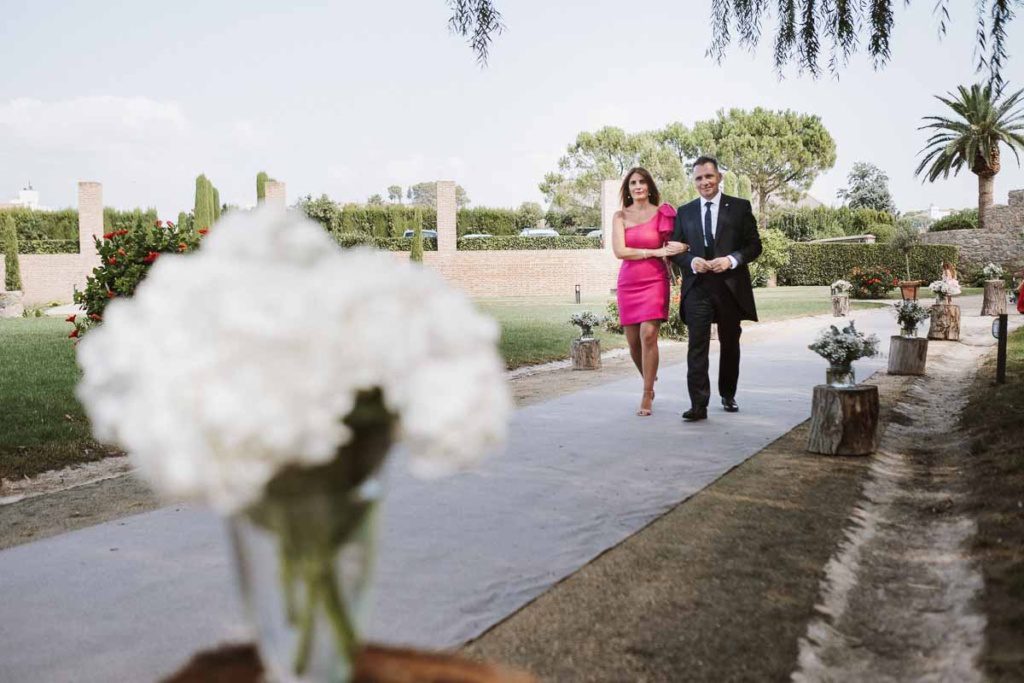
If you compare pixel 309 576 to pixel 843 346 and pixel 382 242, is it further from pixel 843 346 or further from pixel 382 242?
pixel 382 242

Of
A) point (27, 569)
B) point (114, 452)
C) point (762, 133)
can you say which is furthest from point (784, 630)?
point (762, 133)

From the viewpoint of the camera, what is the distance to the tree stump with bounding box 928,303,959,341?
1430 centimetres

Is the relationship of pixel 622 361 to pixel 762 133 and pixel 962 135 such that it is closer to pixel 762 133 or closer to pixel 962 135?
pixel 962 135

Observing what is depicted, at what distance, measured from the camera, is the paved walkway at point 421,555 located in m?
2.87

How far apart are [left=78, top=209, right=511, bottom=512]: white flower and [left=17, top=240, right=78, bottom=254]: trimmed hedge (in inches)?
1274

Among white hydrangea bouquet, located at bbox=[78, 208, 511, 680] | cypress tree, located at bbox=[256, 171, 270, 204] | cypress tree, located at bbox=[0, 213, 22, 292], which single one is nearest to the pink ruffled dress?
white hydrangea bouquet, located at bbox=[78, 208, 511, 680]

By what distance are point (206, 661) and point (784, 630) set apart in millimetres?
2208

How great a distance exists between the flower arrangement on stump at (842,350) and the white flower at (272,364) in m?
5.05

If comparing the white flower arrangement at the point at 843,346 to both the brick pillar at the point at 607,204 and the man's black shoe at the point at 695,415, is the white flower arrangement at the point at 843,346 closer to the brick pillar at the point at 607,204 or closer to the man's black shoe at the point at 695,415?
the man's black shoe at the point at 695,415

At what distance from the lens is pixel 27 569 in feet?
11.8

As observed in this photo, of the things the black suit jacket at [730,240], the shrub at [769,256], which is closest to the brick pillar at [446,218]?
the shrub at [769,256]

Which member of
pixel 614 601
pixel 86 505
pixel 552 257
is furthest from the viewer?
pixel 552 257

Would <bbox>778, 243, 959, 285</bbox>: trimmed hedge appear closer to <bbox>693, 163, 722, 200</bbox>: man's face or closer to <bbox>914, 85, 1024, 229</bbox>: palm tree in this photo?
<bbox>914, 85, 1024, 229</bbox>: palm tree

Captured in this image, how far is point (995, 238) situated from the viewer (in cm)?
3559
